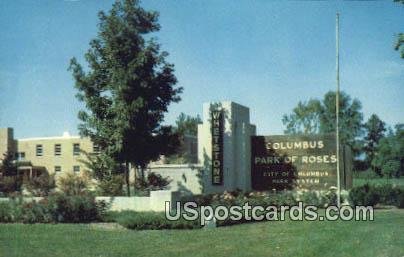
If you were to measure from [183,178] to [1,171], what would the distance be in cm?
2827

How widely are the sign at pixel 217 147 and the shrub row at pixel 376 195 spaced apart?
25.5 ft

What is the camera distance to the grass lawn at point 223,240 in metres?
13.2

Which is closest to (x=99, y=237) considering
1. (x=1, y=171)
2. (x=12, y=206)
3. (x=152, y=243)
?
(x=152, y=243)

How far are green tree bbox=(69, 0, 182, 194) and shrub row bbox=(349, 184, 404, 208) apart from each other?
398 inches

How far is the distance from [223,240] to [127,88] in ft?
41.6

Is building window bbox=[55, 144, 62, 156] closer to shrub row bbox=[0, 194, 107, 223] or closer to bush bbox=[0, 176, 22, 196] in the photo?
bush bbox=[0, 176, 22, 196]

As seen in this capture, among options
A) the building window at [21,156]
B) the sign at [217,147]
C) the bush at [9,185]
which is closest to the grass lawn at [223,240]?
the sign at [217,147]

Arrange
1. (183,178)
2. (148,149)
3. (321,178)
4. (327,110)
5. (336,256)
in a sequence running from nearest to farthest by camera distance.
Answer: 1. (336,256)
2. (148,149)
3. (321,178)
4. (183,178)
5. (327,110)

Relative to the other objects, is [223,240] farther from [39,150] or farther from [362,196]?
[39,150]

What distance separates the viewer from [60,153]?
2537 inches

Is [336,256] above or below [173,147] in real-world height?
below

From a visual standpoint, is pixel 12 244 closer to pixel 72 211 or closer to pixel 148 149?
pixel 72 211

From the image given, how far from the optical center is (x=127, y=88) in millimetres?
25969

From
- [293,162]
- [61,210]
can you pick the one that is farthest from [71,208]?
[293,162]
